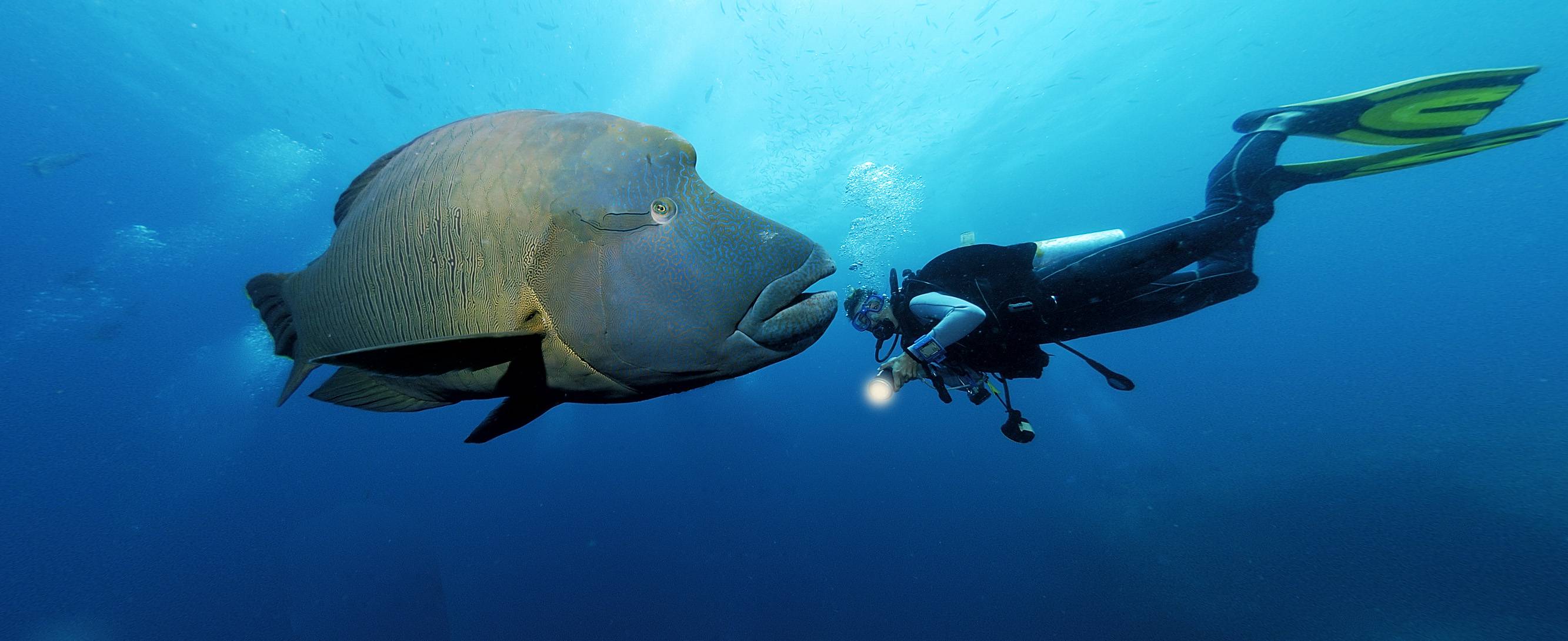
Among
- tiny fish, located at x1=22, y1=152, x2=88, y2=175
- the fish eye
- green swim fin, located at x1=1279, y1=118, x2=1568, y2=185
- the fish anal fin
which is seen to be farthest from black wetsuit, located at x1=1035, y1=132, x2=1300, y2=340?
tiny fish, located at x1=22, y1=152, x2=88, y2=175

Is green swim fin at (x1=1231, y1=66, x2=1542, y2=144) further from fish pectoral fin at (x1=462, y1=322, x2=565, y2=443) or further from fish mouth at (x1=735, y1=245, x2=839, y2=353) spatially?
fish pectoral fin at (x1=462, y1=322, x2=565, y2=443)

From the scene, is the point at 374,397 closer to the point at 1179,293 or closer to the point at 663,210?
the point at 663,210

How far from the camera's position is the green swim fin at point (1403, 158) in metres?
4.53

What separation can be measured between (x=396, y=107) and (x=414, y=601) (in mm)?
20876

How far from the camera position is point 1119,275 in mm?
4754

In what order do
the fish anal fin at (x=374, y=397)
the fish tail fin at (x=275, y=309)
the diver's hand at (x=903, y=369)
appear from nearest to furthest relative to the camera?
the fish anal fin at (x=374, y=397)
the fish tail fin at (x=275, y=309)
the diver's hand at (x=903, y=369)

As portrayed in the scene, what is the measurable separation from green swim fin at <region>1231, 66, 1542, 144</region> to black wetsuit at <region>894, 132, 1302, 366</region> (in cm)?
38

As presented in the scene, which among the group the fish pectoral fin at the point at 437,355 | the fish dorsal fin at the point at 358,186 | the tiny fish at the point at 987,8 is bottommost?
the fish pectoral fin at the point at 437,355

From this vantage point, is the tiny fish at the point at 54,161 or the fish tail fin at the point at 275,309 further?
the tiny fish at the point at 54,161

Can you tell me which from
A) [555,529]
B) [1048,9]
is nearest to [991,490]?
[555,529]

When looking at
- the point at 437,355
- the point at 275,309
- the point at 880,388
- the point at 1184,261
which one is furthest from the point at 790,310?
the point at 1184,261

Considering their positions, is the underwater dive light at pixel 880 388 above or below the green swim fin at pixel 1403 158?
below

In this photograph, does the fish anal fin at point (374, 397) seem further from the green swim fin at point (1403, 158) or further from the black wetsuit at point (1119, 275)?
the green swim fin at point (1403, 158)

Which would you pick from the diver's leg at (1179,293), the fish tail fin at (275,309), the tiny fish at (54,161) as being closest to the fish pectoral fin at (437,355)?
the fish tail fin at (275,309)
